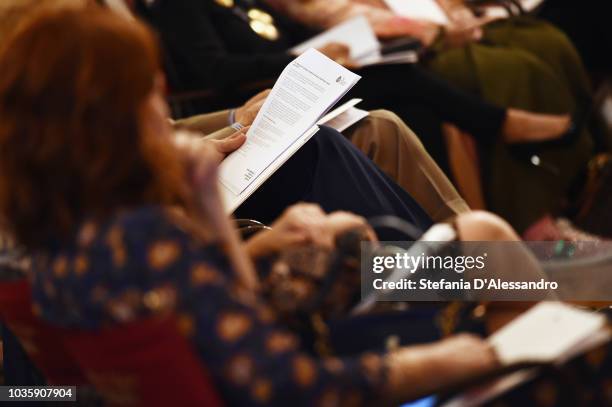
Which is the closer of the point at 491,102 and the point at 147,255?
the point at 147,255

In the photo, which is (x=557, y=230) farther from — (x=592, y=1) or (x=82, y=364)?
(x=82, y=364)

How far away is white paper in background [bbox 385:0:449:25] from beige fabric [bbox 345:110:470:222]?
137cm

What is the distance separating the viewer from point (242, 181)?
2072 mm

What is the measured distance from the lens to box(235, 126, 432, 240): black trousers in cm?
203

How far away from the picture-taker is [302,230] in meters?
1.55

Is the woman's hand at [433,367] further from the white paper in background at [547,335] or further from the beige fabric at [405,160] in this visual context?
the beige fabric at [405,160]

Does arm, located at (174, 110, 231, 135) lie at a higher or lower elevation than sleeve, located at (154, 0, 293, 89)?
higher

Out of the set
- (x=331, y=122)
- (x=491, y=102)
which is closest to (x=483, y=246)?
(x=331, y=122)

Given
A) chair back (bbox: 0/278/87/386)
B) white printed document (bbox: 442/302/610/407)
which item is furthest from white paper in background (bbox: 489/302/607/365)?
chair back (bbox: 0/278/87/386)

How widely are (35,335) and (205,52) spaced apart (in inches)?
67.0

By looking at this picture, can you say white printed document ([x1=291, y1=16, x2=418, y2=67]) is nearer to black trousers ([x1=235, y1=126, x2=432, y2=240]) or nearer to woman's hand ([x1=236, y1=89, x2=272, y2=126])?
woman's hand ([x1=236, y1=89, x2=272, y2=126])

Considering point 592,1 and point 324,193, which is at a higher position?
point 324,193

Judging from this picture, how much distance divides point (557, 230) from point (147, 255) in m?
2.10

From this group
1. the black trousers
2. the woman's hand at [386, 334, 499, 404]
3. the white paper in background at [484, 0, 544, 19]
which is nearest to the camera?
the woman's hand at [386, 334, 499, 404]
